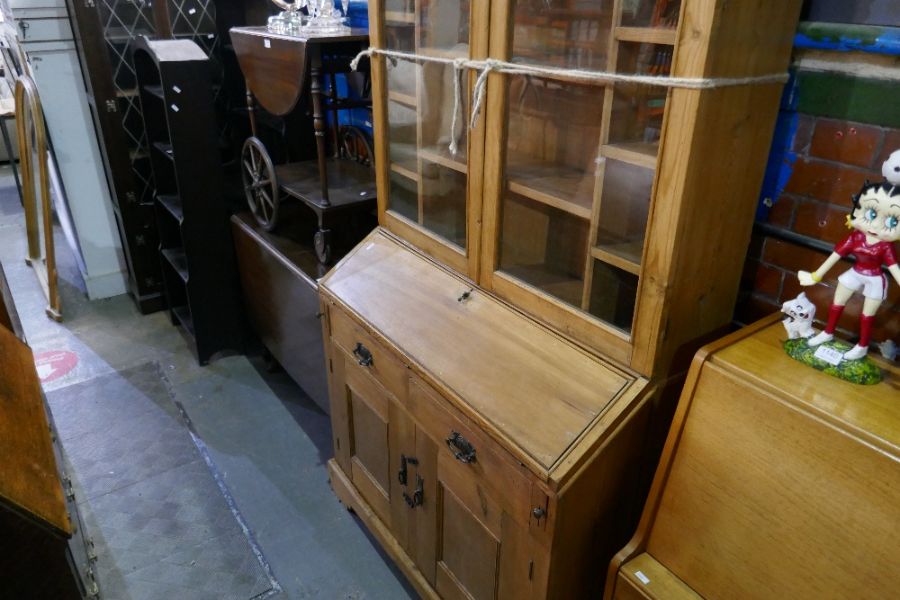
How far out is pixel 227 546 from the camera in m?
1.98

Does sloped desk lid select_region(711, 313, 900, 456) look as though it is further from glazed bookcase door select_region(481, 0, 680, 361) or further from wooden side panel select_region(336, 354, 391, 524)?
wooden side panel select_region(336, 354, 391, 524)

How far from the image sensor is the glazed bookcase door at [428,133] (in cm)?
142

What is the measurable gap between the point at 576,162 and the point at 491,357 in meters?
0.44

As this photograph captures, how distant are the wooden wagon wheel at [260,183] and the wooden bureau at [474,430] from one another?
643mm

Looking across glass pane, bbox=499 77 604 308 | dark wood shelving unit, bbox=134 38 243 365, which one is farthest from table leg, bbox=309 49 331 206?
glass pane, bbox=499 77 604 308

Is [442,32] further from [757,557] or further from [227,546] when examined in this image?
[227,546]

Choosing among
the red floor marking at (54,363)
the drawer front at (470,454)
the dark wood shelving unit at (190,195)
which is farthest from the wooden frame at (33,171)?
the drawer front at (470,454)

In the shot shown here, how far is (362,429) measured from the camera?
1.86 metres

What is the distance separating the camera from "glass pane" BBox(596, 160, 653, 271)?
3.68 feet

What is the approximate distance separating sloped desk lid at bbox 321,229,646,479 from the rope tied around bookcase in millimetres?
371

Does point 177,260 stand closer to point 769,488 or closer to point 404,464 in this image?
point 404,464

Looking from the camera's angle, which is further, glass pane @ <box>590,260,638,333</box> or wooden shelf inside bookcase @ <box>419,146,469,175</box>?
wooden shelf inside bookcase @ <box>419,146,469,175</box>

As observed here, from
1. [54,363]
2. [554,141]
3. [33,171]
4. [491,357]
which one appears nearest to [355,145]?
[554,141]

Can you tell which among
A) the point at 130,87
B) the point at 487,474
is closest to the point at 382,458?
the point at 487,474
